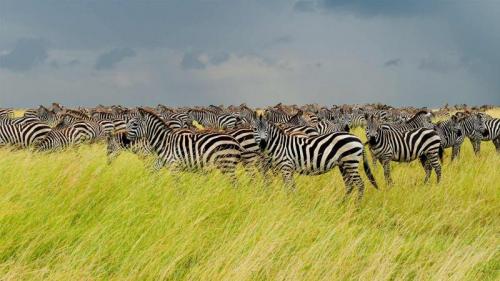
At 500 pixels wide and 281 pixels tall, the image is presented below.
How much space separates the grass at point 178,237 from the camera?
397 cm

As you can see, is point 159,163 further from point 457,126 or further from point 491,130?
point 491,130

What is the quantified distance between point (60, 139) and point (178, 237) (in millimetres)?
10871

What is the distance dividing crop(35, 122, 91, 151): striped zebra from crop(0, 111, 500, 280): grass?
7.02 meters

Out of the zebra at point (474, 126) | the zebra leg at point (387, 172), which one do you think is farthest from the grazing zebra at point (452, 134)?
the zebra leg at point (387, 172)

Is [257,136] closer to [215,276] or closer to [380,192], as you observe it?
[380,192]

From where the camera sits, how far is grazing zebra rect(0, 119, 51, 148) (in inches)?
604

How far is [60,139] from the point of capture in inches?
560

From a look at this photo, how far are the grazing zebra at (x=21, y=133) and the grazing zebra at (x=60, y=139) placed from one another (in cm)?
60

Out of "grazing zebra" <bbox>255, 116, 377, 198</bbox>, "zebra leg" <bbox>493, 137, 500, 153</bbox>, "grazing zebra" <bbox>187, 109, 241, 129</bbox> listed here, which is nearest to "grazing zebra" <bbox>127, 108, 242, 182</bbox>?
"grazing zebra" <bbox>255, 116, 377, 198</bbox>

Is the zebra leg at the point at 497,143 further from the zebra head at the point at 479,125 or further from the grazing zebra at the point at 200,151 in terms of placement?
the grazing zebra at the point at 200,151

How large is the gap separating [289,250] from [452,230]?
377cm

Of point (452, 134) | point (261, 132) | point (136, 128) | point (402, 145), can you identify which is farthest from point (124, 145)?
point (452, 134)

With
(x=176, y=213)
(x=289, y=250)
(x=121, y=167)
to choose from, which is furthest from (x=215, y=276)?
(x=121, y=167)

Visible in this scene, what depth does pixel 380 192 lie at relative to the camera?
32.7ft
